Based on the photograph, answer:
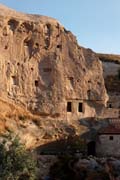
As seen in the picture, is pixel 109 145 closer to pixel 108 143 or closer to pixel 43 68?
pixel 108 143

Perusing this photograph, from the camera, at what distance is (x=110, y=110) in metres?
58.8

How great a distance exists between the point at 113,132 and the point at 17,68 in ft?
37.2

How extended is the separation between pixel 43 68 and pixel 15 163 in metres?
15.9

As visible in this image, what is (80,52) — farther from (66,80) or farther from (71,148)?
(71,148)

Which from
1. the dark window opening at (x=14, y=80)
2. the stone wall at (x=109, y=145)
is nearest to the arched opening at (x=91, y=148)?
the stone wall at (x=109, y=145)

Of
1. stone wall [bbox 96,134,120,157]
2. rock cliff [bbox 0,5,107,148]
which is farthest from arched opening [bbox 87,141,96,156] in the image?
rock cliff [bbox 0,5,107,148]

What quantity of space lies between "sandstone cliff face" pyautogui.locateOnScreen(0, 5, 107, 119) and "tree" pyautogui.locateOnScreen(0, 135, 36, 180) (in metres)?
10.1

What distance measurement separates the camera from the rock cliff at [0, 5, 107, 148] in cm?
5362

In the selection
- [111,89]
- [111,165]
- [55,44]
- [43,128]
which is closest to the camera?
[111,165]

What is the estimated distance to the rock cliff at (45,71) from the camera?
176 feet

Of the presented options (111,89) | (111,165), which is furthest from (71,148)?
(111,89)

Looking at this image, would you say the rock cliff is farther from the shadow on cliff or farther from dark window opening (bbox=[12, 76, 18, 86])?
the shadow on cliff

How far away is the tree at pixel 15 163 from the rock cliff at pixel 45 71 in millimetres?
8794

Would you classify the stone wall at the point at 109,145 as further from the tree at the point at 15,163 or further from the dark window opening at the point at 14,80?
the tree at the point at 15,163
